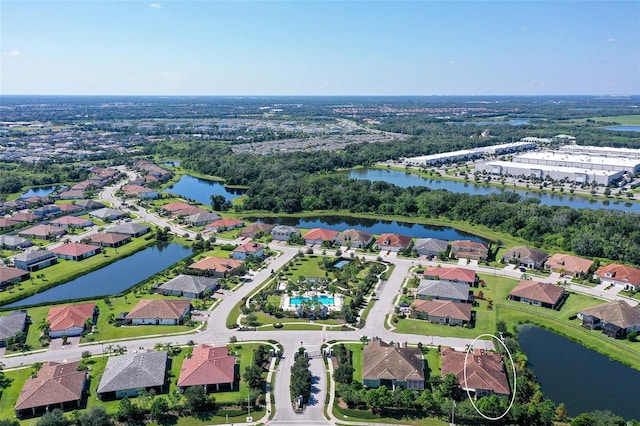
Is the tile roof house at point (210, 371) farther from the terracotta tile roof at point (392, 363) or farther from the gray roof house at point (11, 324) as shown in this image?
the gray roof house at point (11, 324)

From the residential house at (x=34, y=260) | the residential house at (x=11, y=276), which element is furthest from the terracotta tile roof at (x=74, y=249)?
the residential house at (x=11, y=276)

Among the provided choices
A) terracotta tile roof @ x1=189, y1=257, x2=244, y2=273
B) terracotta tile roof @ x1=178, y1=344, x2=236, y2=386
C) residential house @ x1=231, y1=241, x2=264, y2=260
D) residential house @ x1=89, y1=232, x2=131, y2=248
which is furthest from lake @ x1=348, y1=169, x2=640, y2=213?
terracotta tile roof @ x1=178, y1=344, x2=236, y2=386

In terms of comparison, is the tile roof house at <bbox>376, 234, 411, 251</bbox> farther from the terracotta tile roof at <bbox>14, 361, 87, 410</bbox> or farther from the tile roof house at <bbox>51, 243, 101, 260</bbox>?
the terracotta tile roof at <bbox>14, 361, 87, 410</bbox>

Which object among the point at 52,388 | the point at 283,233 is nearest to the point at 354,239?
the point at 283,233

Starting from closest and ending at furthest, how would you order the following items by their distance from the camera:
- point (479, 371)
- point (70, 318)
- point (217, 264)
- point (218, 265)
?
1. point (479, 371)
2. point (70, 318)
3. point (218, 265)
4. point (217, 264)

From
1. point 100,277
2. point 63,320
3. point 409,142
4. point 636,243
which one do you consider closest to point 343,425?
point 63,320

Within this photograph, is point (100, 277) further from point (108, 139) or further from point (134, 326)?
point (108, 139)

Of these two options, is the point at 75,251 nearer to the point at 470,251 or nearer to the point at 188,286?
the point at 188,286
